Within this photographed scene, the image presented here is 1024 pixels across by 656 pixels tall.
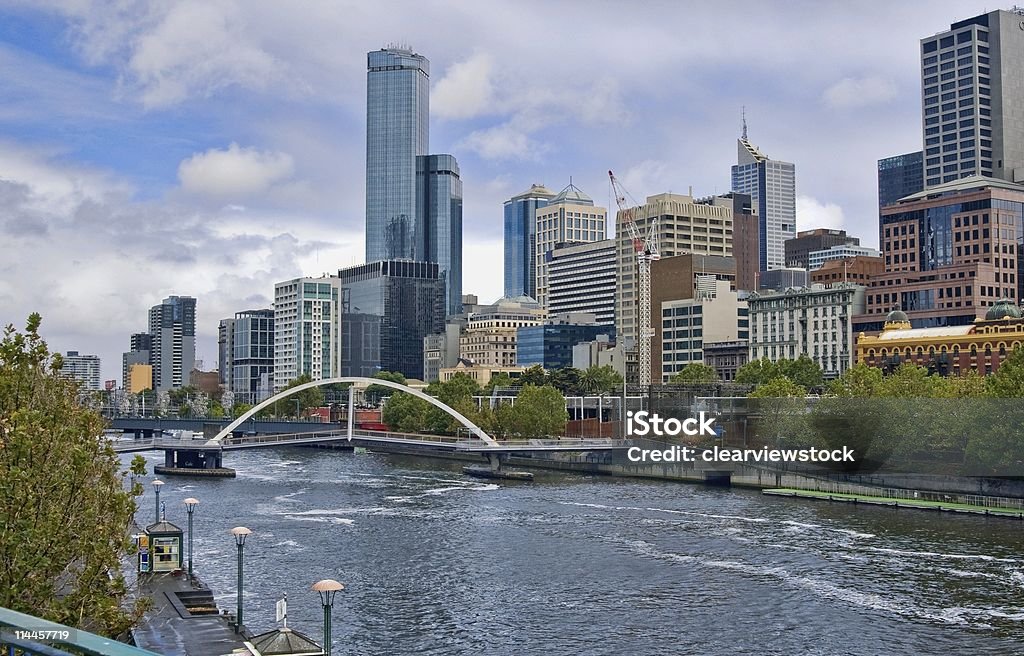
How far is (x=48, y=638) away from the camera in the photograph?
31.9 ft

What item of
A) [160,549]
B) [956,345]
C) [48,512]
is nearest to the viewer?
[48,512]

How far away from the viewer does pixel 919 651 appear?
4872 centimetres

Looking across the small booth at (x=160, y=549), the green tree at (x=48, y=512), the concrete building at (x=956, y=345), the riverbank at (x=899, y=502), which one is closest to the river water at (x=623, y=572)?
the riverbank at (x=899, y=502)

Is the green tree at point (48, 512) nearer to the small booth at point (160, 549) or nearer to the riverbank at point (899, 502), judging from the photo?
the small booth at point (160, 549)

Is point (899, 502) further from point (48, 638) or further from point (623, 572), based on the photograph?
point (48, 638)

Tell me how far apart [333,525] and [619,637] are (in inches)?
1739

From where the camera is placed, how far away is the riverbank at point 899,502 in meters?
92.4

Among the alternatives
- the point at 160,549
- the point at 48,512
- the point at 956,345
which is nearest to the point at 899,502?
the point at 160,549

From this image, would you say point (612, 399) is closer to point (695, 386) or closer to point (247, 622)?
point (695, 386)

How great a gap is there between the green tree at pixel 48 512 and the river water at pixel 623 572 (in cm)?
2351

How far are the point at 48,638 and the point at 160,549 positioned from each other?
183 feet

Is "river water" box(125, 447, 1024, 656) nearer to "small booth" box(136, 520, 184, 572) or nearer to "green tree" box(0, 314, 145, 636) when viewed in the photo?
"small booth" box(136, 520, 184, 572)

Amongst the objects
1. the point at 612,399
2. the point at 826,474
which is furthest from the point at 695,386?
the point at 826,474

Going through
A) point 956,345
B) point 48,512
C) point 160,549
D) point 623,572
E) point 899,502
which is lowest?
point 623,572
